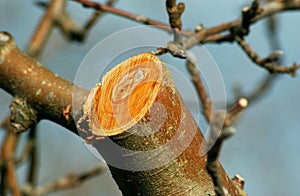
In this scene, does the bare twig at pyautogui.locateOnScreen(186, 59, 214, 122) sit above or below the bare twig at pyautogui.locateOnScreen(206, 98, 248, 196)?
below

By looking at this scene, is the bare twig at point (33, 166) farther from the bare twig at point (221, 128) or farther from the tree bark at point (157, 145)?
the bare twig at point (221, 128)

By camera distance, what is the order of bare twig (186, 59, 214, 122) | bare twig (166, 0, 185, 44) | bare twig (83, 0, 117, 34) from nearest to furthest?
bare twig (166, 0, 185, 44), bare twig (186, 59, 214, 122), bare twig (83, 0, 117, 34)

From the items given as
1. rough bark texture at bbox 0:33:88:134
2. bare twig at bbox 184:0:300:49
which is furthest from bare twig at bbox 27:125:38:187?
rough bark texture at bbox 0:33:88:134

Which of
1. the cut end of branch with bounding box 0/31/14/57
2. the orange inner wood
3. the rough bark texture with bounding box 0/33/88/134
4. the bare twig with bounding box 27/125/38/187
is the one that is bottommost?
the bare twig with bounding box 27/125/38/187

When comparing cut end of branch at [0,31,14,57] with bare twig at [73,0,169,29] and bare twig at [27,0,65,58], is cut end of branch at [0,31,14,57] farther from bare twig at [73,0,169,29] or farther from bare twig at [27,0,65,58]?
bare twig at [27,0,65,58]

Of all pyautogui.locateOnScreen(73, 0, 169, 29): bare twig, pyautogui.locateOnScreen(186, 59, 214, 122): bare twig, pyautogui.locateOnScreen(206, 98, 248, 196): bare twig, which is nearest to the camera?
pyautogui.locateOnScreen(206, 98, 248, 196): bare twig

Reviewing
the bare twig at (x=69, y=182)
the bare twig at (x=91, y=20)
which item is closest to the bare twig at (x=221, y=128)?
the bare twig at (x=69, y=182)

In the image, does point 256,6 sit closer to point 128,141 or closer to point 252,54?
point 252,54

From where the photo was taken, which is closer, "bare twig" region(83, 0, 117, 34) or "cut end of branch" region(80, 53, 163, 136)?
"cut end of branch" region(80, 53, 163, 136)

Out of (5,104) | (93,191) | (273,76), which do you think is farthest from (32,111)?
(93,191)
